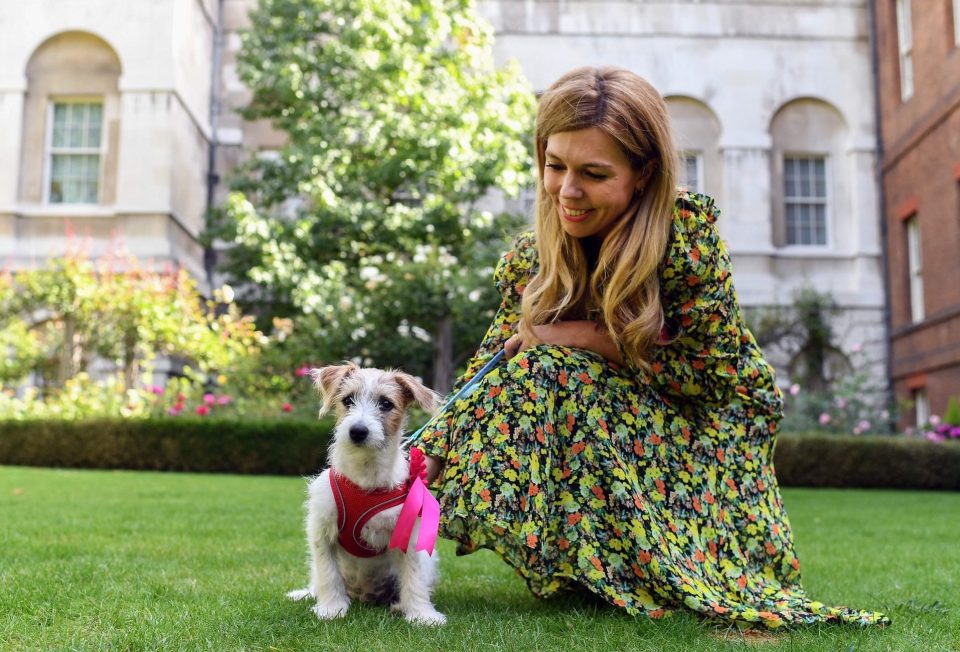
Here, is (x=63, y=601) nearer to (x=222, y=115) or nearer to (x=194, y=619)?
(x=194, y=619)

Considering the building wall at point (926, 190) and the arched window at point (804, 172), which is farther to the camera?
the arched window at point (804, 172)

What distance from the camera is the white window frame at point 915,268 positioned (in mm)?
16688

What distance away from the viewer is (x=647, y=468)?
313 centimetres

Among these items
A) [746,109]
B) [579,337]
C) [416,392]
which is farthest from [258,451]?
[746,109]

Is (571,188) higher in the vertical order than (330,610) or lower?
higher

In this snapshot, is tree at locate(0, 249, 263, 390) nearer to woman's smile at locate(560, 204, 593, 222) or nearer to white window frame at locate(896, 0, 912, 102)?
woman's smile at locate(560, 204, 593, 222)

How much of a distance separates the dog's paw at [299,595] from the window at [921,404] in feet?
50.8

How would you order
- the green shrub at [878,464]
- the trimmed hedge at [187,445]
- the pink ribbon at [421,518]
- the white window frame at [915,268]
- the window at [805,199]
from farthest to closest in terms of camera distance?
the window at [805,199] < the white window frame at [915,268] < the green shrub at [878,464] < the trimmed hedge at [187,445] < the pink ribbon at [421,518]

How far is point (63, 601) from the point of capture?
3.12 meters

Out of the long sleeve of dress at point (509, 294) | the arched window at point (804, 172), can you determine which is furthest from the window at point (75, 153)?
the long sleeve of dress at point (509, 294)

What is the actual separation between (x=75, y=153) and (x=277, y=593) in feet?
50.4

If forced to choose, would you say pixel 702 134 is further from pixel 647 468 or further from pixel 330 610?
pixel 330 610

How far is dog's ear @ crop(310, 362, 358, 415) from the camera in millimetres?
3279

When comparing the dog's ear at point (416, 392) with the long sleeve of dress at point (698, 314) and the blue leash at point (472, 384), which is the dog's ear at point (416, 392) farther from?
the long sleeve of dress at point (698, 314)
